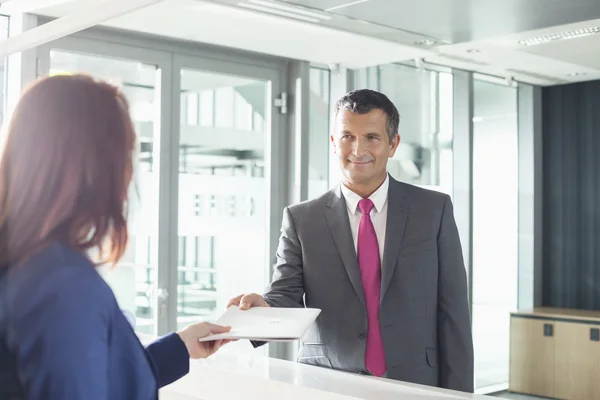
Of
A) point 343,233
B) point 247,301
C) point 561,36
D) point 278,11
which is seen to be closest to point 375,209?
point 343,233

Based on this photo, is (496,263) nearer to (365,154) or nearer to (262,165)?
(262,165)

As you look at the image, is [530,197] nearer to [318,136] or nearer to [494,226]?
[494,226]

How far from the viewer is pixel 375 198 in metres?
2.49

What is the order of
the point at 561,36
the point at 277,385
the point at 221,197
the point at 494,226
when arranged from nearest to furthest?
the point at 277,385 → the point at 561,36 → the point at 221,197 → the point at 494,226

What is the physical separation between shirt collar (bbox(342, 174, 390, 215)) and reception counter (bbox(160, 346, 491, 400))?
1.87 feet

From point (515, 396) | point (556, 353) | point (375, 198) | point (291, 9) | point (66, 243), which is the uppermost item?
point (291, 9)

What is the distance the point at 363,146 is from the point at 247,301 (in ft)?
2.28

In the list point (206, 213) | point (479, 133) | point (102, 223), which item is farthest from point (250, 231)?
point (102, 223)

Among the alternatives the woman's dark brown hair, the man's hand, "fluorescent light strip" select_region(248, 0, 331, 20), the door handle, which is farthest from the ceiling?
the woman's dark brown hair

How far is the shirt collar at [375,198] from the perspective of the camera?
8.18 feet

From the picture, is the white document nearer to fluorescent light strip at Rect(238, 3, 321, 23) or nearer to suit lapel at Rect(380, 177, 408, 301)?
suit lapel at Rect(380, 177, 408, 301)

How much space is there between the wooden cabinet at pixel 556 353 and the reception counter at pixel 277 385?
4.49m

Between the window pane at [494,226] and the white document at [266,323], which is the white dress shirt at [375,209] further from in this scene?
the window pane at [494,226]

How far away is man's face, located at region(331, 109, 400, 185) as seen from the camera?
2477 millimetres
